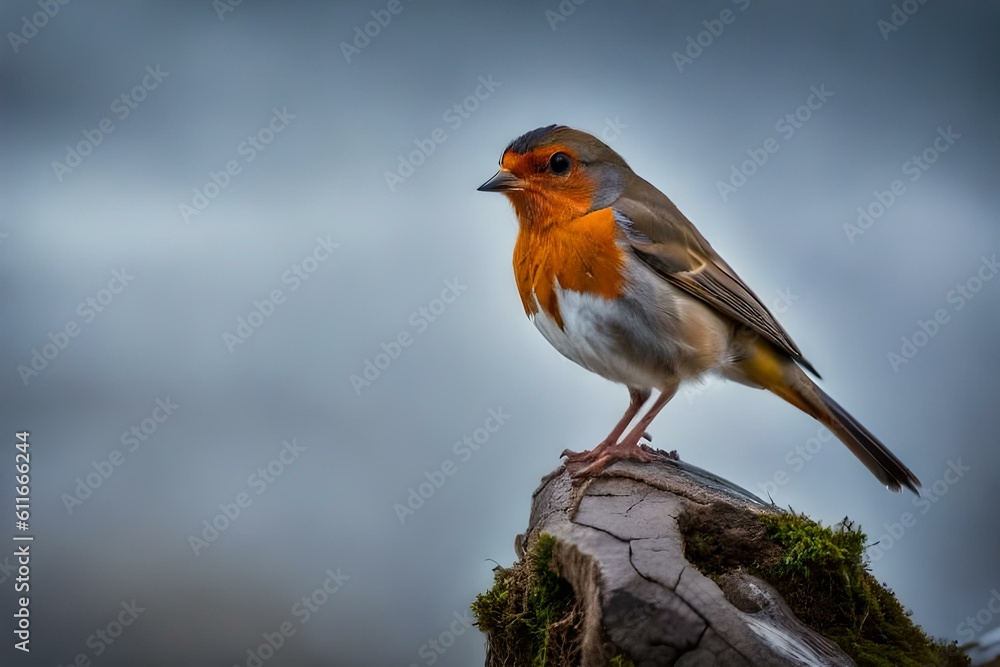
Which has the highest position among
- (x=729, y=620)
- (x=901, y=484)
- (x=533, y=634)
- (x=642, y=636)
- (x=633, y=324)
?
(x=901, y=484)

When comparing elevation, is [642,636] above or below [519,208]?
below

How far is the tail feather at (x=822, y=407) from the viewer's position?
3.37 meters

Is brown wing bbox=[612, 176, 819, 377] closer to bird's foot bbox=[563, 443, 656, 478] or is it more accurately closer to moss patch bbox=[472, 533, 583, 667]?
bird's foot bbox=[563, 443, 656, 478]

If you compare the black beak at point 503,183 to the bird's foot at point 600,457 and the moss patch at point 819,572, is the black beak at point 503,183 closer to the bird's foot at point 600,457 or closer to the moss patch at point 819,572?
the bird's foot at point 600,457

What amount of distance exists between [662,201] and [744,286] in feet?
1.49

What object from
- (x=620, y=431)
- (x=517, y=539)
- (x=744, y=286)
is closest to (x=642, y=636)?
(x=517, y=539)

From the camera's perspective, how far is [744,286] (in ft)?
11.3

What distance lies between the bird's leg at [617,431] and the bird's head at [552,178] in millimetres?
758

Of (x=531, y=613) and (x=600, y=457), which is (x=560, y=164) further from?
(x=531, y=613)

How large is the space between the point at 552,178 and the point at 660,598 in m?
1.69

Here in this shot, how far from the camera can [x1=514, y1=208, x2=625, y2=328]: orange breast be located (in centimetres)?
314

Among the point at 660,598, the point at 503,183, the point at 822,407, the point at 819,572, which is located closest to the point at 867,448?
the point at 822,407

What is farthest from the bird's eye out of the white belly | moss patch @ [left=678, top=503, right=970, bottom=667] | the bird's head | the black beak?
moss patch @ [left=678, top=503, right=970, bottom=667]

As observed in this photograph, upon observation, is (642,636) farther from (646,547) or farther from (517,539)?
(517,539)
